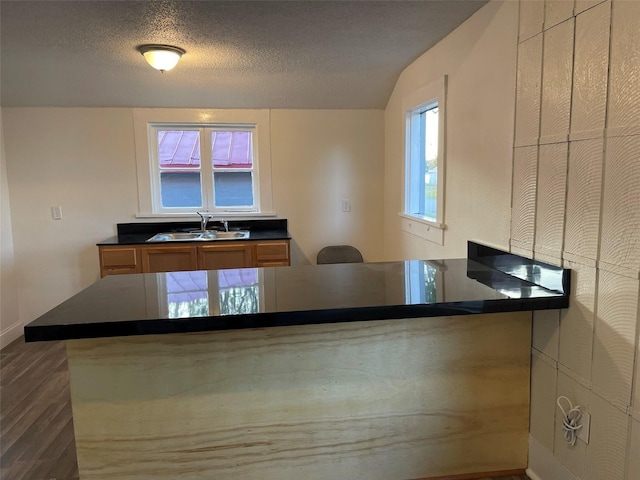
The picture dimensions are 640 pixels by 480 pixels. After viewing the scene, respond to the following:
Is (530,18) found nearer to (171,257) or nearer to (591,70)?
(591,70)

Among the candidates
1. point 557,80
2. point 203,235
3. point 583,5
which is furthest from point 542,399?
point 203,235

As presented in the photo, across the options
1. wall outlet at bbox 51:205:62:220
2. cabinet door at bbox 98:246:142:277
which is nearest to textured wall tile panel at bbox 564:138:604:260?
cabinet door at bbox 98:246:142:277

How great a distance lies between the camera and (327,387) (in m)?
1.76

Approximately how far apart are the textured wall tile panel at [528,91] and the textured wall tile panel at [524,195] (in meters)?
0.05

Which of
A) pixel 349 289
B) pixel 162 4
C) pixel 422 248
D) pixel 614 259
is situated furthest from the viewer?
pixel 422 248

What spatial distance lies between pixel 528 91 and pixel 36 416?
9.61ft

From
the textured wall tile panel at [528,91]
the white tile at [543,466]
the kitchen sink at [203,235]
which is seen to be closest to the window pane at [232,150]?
the kitchen sink at [203,235]

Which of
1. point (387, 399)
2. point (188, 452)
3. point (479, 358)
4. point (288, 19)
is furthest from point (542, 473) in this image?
point (288, 19)

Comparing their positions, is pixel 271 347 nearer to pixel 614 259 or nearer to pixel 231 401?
pixel 231 401

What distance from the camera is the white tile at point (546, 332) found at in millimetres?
1744

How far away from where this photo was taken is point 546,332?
1799mm

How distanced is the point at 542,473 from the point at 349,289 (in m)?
1.14

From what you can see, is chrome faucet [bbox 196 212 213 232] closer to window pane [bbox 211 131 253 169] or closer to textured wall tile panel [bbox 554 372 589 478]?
window pane [bbox 211 131 253 169]

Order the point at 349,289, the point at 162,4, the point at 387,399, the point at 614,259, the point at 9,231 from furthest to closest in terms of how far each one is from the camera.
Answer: the point at 9,231, the point at 162,4, the point at 387,399, the point at 349,289, the point at 614,259
